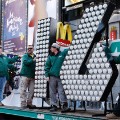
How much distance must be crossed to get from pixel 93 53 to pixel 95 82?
592 mm

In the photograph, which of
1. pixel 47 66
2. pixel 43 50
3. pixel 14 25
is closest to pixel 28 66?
pixel 43 50

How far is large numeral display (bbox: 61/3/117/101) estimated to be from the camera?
21.9 ft

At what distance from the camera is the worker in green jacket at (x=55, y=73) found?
794 centimetres

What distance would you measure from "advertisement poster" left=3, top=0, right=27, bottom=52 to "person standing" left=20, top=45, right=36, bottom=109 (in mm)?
6854

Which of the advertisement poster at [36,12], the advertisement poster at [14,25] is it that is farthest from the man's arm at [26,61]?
the advertisement poster at [14,25]

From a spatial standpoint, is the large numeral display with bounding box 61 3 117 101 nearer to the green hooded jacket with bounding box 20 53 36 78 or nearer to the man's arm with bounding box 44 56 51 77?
the man's arm with bounding box 44 56 51 77

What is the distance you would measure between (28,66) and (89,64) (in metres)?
2.58

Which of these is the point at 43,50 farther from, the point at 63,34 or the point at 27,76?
the point at 27,76

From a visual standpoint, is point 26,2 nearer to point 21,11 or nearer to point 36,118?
point 21,11

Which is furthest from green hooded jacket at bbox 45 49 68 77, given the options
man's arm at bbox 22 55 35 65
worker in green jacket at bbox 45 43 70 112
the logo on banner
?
man's arm at bbox 22 55 35 65

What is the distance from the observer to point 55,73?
794 centimetres

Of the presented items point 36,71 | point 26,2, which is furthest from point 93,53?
point 26,2

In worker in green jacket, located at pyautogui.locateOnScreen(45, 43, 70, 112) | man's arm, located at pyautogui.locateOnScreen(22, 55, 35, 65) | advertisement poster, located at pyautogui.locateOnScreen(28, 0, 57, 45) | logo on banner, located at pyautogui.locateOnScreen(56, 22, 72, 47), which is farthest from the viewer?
advertisement poster, located at pyautogui.locateOnScreen(28, 0, 57, 45)

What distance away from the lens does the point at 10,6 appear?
687 inches
